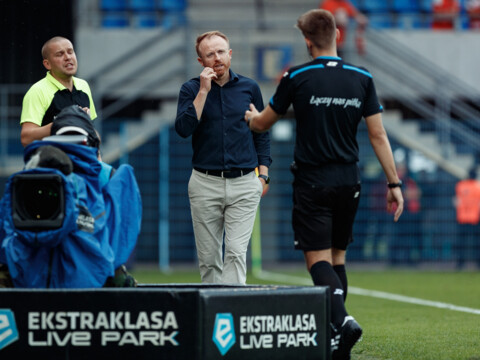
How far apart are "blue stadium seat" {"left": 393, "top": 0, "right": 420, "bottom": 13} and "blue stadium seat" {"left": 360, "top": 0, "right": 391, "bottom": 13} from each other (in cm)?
18

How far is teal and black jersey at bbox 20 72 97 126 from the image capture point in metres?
6.36

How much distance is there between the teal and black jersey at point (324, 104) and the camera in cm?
554

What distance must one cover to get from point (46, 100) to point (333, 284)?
230 cm

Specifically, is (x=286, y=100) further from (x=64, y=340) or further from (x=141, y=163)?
(x=141, y=163)

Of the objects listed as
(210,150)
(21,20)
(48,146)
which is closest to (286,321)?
(48,146)

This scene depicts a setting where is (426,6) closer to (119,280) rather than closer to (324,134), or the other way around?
(324,134)

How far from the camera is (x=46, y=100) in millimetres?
6426

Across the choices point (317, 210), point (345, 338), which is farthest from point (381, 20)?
point (345, 338)

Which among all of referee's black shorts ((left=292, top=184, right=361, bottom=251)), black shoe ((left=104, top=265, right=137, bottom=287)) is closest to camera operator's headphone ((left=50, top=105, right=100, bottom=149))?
black shoe ((left=104, top=265, right=137, bottom=287))

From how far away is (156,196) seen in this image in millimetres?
18234

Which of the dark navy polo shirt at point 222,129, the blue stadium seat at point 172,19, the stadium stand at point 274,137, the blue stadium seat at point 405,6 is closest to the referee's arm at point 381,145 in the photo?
the dark navy polo shirt at point 222,129

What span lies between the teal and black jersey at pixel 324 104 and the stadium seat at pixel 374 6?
54.0ft

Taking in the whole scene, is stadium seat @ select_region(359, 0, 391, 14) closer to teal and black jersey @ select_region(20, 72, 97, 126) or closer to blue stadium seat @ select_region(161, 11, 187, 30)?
blue stadium seat @ select_region(161, 11, 187, 30)

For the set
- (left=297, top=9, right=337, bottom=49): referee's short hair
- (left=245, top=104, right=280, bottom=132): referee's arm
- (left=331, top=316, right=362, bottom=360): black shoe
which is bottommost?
(left=331, top=316, right=362, bottom=360): black shoe
